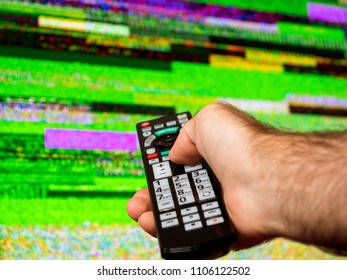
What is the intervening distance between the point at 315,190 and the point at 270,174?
54 mm

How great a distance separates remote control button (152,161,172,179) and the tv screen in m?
0.21

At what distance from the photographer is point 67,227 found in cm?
76

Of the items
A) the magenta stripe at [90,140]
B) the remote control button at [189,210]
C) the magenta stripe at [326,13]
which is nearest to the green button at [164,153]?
the remote control button at [189,210]

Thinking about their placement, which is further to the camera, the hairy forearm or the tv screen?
the tv screen

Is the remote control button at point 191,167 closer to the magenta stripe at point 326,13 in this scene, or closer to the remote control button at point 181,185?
the remote control button at point 181,185

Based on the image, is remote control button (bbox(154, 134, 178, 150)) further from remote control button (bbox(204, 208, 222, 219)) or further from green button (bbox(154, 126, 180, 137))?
remote control button (bbox(204, 208, 222, 219))

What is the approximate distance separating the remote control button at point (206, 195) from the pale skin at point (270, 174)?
2 centimetres

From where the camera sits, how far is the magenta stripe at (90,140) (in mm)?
821

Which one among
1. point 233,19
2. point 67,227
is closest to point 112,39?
point 233,19

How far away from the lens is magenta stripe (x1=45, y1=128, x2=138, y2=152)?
0.82 m

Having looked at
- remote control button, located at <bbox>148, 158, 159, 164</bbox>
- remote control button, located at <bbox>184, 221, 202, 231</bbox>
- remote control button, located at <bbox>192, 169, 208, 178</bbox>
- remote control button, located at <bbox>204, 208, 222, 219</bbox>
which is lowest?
remote control button, located at <bbox>184, 221, 202, 231</bbox>

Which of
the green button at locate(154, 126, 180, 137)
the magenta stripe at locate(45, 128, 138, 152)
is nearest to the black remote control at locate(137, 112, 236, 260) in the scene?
the green button at locate(154, 126, 180, 137)
